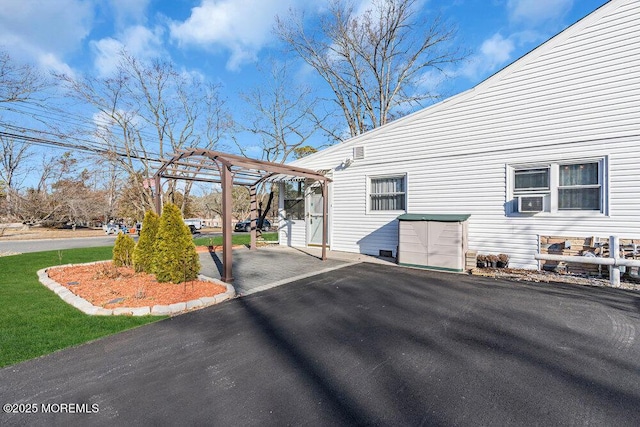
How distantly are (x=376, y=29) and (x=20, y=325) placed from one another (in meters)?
19.9

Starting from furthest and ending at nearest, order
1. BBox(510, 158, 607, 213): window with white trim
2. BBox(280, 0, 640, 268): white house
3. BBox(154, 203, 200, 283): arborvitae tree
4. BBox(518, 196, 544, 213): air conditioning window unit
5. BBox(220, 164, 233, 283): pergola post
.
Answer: BBox(518, 196, 544, 213): air conditioning window unit, BBox(510, 158, 607, 213): window with white trim, BBox(280, 0, 640, 268): white house, BBox(220, 164, 233, 283): pergola post, BBox(154, 203, 200, 283): arborvitae tree

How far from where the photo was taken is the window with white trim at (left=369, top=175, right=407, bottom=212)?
321 inches

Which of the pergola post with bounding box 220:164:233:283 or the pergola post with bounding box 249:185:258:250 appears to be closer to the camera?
the pergola post with bounding box 220:164:233:283

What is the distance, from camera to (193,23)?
410 inches

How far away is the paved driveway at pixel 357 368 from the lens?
1.93 meters

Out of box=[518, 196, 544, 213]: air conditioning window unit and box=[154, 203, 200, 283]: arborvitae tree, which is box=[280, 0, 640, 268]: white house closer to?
box=[518, 196, 544, 213]: air conditioning window unit

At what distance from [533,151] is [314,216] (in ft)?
20.9

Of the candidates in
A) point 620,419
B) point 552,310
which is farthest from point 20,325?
point 552,310

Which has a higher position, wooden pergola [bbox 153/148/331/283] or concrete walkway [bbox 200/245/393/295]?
wooden pergola [bbox 153/148/331/283]

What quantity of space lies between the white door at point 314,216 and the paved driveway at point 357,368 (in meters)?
5.74

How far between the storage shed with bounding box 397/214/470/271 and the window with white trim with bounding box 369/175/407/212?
50.3 inches

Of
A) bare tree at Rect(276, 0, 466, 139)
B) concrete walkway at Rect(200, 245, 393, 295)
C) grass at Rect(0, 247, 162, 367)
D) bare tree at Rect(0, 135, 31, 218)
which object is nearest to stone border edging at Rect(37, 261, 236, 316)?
grass at Rect(0, 247, 162, 367)

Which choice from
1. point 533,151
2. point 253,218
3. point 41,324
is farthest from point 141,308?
point 533,151

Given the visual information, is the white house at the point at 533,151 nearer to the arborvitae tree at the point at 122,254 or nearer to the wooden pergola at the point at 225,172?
the wooden pergola at the point at 225,172
